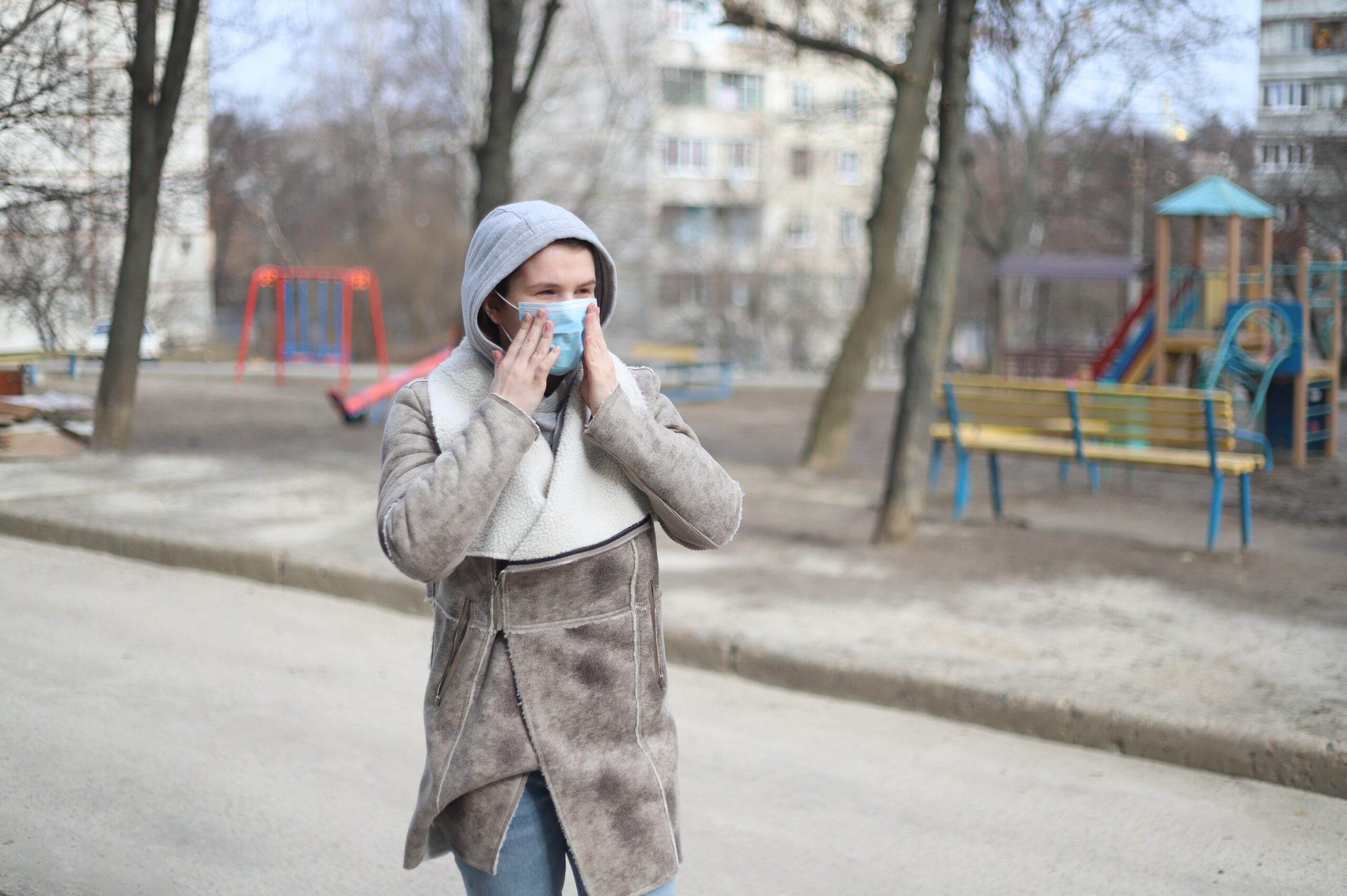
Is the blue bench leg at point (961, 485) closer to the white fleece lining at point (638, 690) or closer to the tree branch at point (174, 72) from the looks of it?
the white fleece lining at point (638, 690)

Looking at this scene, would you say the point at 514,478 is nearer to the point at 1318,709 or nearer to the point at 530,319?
the point at 530,319

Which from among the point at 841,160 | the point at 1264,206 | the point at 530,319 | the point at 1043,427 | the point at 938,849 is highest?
the point at 841,160

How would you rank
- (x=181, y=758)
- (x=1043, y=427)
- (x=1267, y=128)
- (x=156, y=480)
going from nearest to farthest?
(x=181, y=758) < (x=1043, y=427) < (x=156, y=480) < (x=1267, y=128)

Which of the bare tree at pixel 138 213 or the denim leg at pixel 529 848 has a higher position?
the bare tree at pixel 138 213

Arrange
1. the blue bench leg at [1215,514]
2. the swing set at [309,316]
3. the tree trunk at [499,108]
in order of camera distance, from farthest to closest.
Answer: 1. the swing set at [309,316]
2. the tree trunk at [499,108]
3. the blue bench leg at [1215,514]

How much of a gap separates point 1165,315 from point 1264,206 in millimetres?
1717

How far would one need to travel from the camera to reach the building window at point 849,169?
5928 cm

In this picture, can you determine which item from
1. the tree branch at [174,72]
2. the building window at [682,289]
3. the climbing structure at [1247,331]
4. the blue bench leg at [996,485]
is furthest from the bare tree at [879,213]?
the building window at [682,289]

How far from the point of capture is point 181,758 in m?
4.61

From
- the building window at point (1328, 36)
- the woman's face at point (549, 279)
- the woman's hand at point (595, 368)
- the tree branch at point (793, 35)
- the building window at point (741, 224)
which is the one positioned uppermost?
the building window at point (741, 224)

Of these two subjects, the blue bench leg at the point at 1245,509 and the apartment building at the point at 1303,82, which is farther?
the apartment building at the point at 1303,82

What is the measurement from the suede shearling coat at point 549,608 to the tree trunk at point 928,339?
20.0ft

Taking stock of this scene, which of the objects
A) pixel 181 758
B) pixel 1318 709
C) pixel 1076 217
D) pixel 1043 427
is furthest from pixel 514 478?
pixel 1076 217

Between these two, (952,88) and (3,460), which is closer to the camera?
(952,88)
